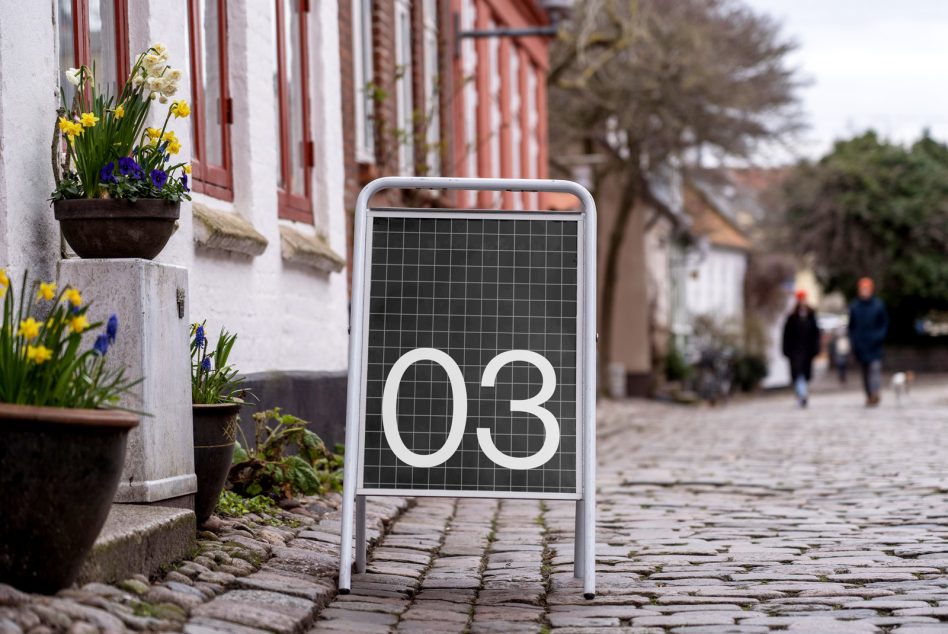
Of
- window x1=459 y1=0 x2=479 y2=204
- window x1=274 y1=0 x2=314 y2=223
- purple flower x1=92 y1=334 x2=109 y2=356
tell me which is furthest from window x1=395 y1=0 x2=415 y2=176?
purple flower x1=92 y1=334 x2=109 y2=356

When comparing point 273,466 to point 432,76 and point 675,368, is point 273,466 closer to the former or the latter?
point 432,76

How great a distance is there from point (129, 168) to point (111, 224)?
208 mm

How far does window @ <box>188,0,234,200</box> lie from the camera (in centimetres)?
816

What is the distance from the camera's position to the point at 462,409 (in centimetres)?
557

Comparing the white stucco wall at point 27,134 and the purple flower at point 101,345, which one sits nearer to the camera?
the purple flower at point 101,345

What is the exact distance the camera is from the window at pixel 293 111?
9867 mm

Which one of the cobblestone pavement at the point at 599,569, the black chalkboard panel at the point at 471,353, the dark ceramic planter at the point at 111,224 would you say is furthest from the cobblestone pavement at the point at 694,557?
the dark ceramic planter at the point at 111,224

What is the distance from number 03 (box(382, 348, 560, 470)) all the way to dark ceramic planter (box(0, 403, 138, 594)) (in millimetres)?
1343

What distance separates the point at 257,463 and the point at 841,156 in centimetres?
3658

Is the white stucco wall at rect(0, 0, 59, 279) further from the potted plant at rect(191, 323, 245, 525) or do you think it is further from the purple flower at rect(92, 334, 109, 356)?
the purple flower at rect(92, 334, 109, 356)

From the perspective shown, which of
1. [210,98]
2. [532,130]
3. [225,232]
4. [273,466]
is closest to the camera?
[273,466]

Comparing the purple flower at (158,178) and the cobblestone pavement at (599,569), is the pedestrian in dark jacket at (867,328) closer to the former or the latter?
the cobblestone pavement at (599,569)

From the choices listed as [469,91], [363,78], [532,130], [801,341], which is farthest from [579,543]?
[532,130]

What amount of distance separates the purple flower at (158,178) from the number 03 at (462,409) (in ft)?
3.44
